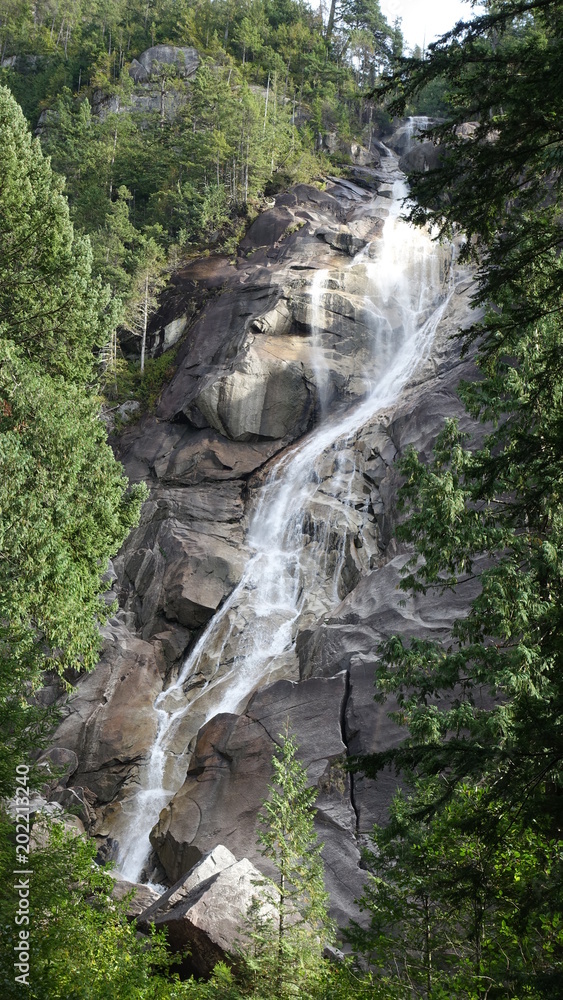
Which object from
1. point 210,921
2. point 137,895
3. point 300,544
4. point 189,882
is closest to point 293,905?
point 210,921

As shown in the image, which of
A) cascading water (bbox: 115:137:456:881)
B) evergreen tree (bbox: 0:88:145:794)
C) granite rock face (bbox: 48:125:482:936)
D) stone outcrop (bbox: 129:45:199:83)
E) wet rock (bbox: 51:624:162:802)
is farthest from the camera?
stone outcrop (bbox: 129:45:199:83)

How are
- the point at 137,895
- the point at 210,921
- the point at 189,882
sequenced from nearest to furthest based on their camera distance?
1. the point at 210,921
2. the point at 189,882
3. the point at 137,895

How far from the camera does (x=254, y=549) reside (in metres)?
27.2

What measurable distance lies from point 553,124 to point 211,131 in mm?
45612

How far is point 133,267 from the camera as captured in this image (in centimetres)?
3988

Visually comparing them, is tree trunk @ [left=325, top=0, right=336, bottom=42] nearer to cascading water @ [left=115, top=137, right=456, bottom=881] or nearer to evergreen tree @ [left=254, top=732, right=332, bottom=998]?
cascading water @ [left=115, top=137, right=456, bottom=881]

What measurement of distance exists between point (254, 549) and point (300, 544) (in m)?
1.79

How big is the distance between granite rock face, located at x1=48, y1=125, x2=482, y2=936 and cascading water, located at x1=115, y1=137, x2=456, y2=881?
0.11 metres

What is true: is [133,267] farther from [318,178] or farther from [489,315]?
[489,315]

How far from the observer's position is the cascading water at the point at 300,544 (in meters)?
21.4

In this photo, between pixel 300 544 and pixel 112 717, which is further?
pixel 300 544

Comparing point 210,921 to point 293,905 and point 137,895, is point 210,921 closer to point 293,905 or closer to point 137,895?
point 293,905

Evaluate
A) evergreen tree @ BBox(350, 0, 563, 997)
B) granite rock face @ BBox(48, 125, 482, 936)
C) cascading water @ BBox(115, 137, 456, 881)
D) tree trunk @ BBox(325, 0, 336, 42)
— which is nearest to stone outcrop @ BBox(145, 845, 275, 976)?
granite rock face @ BBox(48, 125, 482, 936)

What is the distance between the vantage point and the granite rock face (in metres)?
17.0
